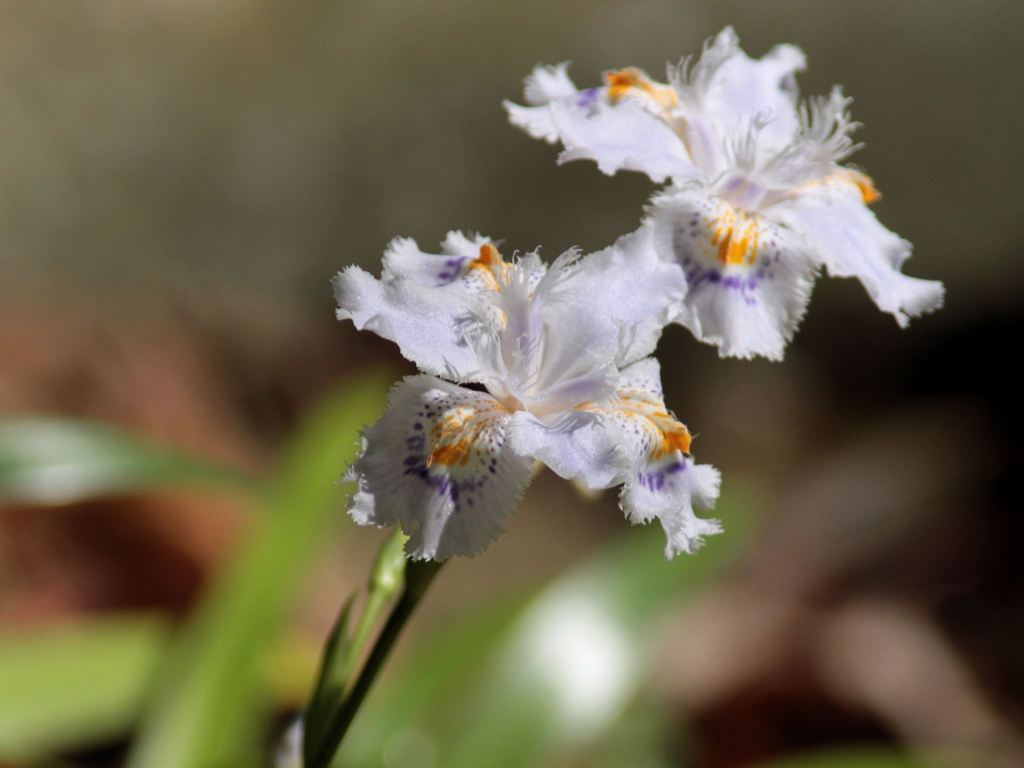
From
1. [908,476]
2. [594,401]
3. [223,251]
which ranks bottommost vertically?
[594,401]

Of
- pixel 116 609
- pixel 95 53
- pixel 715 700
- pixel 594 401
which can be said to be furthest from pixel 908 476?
pixel 95 53

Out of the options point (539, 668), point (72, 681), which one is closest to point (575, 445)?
point (539, 668)

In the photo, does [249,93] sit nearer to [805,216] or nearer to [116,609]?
[116,609]

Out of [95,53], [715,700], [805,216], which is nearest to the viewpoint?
[805,216]

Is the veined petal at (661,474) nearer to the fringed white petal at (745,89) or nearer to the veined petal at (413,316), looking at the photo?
the veined petal at (413,316)

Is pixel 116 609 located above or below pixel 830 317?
below

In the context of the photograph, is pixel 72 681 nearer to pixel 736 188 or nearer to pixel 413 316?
pixel 413 316

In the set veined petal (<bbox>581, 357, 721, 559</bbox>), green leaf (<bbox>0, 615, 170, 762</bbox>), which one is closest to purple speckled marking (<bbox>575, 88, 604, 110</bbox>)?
veined petal (<bbox>581, 357, 721, 559</bbox>)
